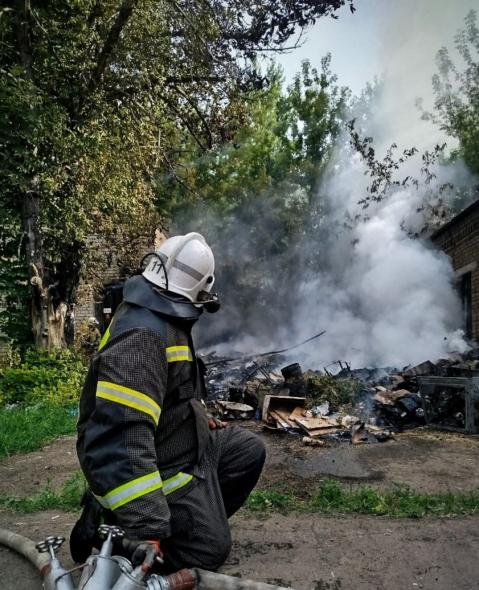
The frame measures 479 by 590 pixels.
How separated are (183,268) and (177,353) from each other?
0.41m

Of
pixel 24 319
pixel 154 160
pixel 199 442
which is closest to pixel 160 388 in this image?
pixel 199 442

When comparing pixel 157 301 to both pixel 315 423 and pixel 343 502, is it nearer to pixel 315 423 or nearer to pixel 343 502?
pixel 343 502

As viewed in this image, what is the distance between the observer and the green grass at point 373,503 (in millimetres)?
3564

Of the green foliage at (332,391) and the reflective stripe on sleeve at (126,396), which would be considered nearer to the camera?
the reflective stripe on sleeve at (126,396)

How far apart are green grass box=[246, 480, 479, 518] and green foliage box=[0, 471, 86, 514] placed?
1.40 m

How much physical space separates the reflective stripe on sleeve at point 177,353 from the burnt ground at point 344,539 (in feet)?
4.01

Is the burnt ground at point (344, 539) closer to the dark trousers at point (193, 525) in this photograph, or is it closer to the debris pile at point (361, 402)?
the dark trousers at point (193, 525)

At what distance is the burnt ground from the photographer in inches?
104

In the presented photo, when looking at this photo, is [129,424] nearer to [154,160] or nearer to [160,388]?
[160,388]

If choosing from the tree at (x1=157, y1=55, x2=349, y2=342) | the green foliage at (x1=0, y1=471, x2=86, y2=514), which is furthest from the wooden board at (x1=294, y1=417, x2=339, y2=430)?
the tree at (x1=157, y1=55, x2=349, y2=342)

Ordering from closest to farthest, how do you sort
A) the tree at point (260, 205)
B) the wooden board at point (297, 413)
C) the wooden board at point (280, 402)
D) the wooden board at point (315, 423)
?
the wooden board at point (315, 423), the wooden board at point (297, 413), the wooden board at point (280, 402), the tree at point (260, 205)

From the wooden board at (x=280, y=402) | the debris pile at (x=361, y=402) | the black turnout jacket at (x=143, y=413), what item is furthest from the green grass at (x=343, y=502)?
the wooden board at (x=280, y=402)

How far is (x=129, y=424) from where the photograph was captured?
2.10m

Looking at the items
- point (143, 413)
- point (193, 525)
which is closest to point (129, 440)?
point (143, 413)
